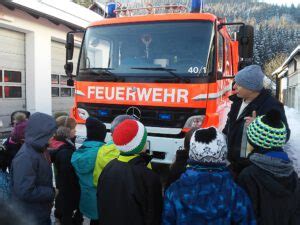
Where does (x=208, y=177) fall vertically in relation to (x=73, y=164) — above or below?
above

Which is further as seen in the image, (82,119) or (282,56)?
(282,56)

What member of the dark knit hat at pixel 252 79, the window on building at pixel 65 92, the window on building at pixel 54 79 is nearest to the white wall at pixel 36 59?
the window on building at pixel 54 79

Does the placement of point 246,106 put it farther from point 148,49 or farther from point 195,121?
point 148,49

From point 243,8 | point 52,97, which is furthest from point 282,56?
point 52,97

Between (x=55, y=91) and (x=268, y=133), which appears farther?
(x=55, y=91)

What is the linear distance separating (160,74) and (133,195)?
2.82 metres

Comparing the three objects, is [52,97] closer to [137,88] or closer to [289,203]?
[137,88]

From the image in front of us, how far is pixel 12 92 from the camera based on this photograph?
31.9 feet

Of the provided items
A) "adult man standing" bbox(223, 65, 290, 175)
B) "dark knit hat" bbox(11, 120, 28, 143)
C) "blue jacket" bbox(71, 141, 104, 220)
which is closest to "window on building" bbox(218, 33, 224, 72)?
"adult man standing" bbox(223, 65, 290, 175)

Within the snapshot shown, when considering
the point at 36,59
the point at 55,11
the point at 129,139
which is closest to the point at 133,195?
the point at 129,139

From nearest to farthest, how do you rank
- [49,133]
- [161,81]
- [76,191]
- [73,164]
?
[49,133]
[73,164]
[76,191]
[161,81]

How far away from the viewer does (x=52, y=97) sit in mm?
11555

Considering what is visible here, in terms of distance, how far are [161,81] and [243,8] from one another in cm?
8743

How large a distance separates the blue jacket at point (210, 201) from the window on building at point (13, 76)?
28.1 feet
